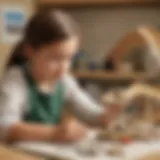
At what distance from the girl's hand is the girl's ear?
0.34 feet

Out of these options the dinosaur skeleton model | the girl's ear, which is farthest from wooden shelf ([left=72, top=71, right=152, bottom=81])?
the girl's ear

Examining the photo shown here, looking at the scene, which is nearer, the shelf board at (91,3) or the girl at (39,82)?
the girl at (39,82)

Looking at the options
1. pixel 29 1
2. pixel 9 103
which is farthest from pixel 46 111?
pixel 29 1

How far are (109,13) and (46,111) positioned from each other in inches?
9.6

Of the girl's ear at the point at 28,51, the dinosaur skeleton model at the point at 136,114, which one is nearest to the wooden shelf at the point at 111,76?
the dinosaur skeleton model at the point at 136,114

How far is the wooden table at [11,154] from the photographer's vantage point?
0.53m

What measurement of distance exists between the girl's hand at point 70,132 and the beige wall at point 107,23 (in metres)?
0.16

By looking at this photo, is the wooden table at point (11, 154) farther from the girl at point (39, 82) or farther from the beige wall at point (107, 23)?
the beige wall at point (107, 23)

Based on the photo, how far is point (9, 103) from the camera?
578mm

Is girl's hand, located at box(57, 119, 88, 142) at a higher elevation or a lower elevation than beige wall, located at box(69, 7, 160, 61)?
lower

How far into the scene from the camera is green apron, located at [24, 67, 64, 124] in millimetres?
590

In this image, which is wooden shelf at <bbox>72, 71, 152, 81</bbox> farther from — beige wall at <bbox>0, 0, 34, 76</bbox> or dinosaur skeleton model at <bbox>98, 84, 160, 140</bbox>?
beige wall at <bbox>0, 0, 34, 76</bbox>

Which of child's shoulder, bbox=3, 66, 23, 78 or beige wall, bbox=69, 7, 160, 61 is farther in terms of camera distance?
beige wall, bbox=69, 7, 160, 61

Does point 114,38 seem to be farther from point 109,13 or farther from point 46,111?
point 46,111
